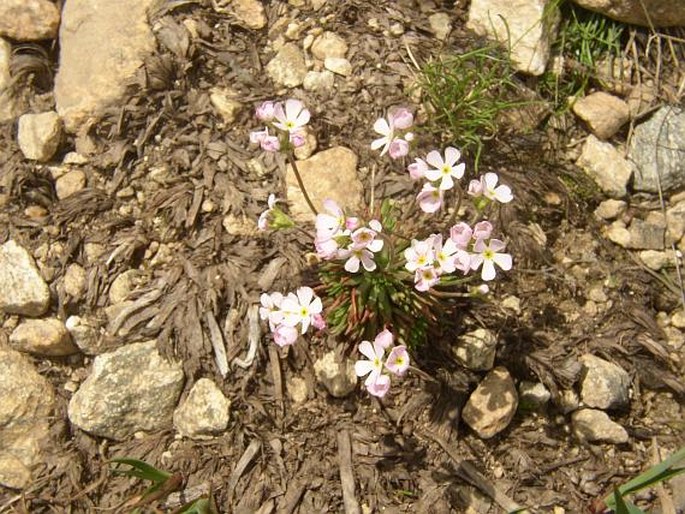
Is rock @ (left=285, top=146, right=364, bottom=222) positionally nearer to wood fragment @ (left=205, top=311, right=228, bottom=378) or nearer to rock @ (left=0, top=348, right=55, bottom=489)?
wood fragment @ (left=205, top=311, right=228, bottom=378)

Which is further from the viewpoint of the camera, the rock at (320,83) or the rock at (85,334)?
the rock at (320,83)

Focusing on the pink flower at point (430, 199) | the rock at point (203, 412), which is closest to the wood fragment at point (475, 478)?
the rock at point (203, 412)

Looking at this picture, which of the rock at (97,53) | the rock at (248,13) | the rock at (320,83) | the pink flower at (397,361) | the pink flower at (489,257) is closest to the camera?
the pink flower at (397,361)

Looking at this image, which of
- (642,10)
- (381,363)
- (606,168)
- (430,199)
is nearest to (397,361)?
(381,363)

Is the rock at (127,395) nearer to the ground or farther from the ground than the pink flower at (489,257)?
nearer to the ground

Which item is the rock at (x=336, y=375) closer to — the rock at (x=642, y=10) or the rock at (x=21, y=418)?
the rock at (x=21, y=418)

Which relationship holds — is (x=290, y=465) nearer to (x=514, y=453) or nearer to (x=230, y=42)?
(x=514, y=453)

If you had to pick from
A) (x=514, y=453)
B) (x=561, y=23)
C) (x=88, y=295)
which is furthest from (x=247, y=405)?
(x=561, y=23)
